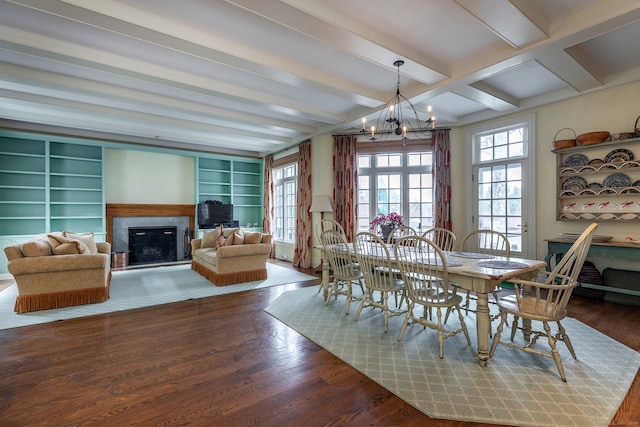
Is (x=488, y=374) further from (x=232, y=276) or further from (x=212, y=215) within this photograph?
(x=212, y=215)

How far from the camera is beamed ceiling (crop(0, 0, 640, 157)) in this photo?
8.31 feet

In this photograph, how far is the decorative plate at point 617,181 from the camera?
380cm

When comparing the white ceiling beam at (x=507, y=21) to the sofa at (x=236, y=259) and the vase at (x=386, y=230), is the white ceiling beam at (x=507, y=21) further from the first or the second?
the sofa at (x=236, y=259)

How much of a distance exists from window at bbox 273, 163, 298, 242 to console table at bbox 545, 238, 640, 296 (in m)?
5.00

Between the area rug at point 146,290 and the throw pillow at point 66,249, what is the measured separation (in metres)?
0.69

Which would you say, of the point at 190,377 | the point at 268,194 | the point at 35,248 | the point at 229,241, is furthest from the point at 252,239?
the point at 190,377

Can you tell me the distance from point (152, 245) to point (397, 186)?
5.73m

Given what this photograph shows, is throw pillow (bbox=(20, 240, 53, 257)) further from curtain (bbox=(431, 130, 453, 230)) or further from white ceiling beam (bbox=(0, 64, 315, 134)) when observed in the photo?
curtain (bbox=(431, 130, 453, 230))

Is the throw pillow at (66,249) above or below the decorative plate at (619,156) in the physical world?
below

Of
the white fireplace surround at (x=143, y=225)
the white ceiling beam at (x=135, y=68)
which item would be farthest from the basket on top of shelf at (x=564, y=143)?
the white fireplace surround at (x=143, y=225)

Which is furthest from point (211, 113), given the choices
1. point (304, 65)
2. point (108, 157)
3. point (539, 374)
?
point (539, 374)

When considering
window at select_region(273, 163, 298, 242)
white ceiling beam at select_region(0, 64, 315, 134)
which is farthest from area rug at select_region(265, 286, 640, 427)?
window at select_region(273, 163, 298, 242)

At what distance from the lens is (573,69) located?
11.4 ft

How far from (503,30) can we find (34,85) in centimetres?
532
